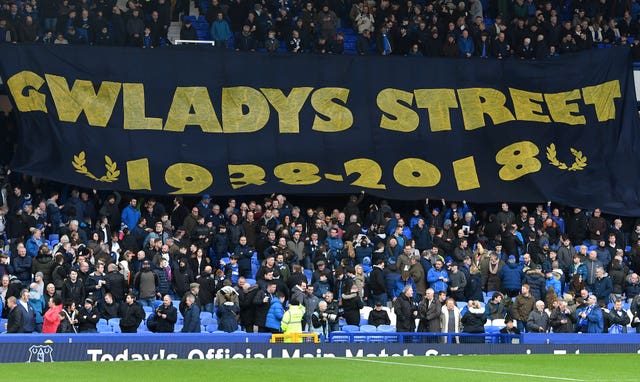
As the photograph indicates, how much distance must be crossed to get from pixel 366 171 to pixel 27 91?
803cm

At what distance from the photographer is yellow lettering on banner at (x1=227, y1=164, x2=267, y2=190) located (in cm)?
3025

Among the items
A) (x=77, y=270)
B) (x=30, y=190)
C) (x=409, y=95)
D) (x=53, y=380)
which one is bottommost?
(x=53, y=380)

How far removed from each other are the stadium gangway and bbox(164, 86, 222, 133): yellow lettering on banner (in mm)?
9588

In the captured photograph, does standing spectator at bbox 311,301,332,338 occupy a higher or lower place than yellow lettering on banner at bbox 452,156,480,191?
lower

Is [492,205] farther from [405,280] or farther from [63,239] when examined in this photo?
[63,239]

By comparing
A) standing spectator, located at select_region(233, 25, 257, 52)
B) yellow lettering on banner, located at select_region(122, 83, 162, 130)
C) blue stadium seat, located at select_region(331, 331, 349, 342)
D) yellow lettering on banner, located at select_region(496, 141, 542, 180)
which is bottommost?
blue stadium seat, located at select_region(331, 331, 349, 342)

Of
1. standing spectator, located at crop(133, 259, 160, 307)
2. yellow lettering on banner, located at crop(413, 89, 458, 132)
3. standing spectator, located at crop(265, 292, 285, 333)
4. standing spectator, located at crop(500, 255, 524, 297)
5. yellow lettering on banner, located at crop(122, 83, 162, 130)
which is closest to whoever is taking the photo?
standing spectator, located at crop(265, 292, 285, 333)

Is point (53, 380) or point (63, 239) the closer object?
point (53, 380)

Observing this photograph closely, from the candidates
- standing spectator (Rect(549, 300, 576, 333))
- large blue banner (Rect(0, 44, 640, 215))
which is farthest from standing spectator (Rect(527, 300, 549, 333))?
large blue banner (Rect(0, 44, 640, 215))

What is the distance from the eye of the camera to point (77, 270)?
78.9 ft

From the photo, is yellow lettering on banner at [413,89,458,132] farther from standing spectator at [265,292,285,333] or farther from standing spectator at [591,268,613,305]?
standing spectator at [265,292,285,333]

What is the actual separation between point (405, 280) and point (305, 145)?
229 inches

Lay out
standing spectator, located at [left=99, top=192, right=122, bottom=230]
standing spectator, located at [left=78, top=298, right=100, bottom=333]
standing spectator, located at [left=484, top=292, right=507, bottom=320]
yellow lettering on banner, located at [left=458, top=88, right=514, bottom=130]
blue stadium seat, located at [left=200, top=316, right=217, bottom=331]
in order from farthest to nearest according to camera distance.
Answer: yellow lettering on banner, located at [left=458, top=88, right=514, bottom=130] < standing spectator, located at [left=99, top=192, right=122, bottom=230] < standing spectator, located at [left=484, top=292, right=507, bottom=320] < blue stadium seat, located at [left=200, top=316, right=217, bottom=331] < standing spectator, located at [left=78, top=298, right=100, bottom=333]

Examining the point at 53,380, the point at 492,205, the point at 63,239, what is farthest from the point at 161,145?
the point at 53,380
